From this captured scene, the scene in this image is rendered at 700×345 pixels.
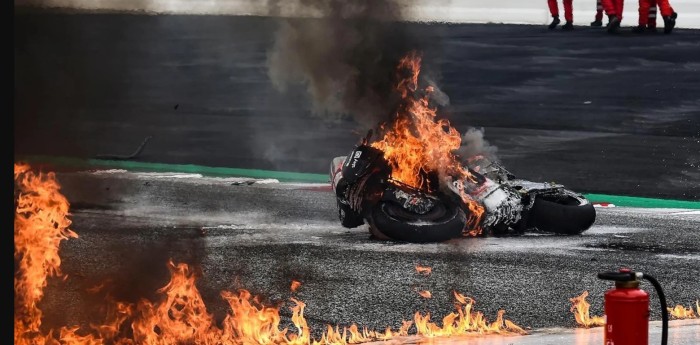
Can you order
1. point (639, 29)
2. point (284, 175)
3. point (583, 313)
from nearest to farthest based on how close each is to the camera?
1. point (583, 313)
2. point (284, 175)
3. point (639, 29)

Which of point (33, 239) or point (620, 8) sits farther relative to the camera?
point (620, 8)

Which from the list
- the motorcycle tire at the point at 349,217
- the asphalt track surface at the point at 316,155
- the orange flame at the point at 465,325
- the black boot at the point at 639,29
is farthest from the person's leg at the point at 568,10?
the orange flame at the point at 465,325

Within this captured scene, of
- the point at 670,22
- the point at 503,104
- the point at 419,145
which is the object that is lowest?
the point at 503,104

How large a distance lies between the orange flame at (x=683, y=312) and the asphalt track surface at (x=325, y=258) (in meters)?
0.13

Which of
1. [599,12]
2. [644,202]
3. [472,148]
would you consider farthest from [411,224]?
[599,12]

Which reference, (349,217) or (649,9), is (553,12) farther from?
(349,217)

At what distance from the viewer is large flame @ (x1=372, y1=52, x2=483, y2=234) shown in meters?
12.1

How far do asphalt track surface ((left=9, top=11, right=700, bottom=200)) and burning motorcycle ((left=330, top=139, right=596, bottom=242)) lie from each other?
1661mm

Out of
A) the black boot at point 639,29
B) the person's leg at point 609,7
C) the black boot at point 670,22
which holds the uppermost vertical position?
the person's leg at point 609,7

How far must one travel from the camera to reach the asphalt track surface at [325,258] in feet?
24.2

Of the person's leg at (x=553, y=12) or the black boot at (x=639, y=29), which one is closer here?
the black boot at (x=639, y=29)

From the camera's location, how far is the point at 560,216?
1270cm

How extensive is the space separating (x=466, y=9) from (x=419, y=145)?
30.9 feet

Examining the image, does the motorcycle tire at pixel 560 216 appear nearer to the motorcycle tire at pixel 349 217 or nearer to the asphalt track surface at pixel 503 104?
the motorcycle tire at pixel 349 217
